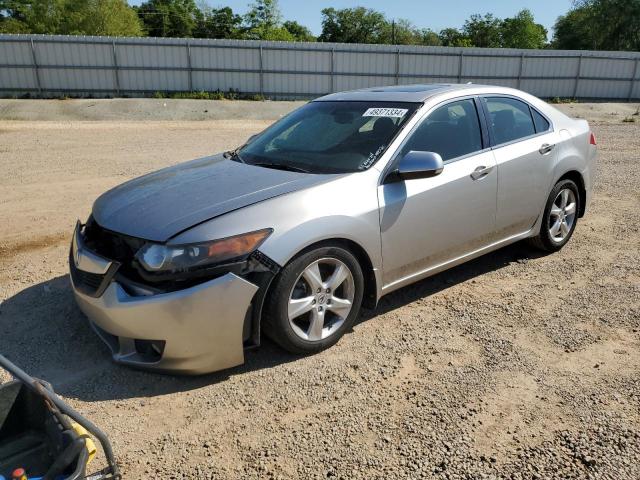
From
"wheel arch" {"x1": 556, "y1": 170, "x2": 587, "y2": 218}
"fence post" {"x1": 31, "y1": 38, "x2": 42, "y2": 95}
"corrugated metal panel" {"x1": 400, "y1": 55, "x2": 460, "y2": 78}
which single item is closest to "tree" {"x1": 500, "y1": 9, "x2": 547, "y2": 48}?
"corrugated metal panel" {"x1": 400, "y1": 55, "x2": 460, "y2": 78}

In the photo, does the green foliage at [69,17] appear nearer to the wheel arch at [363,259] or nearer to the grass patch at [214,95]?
the grass patch at [214,95]

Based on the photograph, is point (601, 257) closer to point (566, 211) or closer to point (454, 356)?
point (566, 211)

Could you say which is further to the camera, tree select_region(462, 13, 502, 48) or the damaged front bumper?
tree select_region(462, 13, 502, 48)

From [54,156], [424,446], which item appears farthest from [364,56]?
[424,446]

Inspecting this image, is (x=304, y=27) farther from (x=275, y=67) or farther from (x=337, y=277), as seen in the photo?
(x=337, y=277)

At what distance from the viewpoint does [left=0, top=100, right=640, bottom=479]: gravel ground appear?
2.63m

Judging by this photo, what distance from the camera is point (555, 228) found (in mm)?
5242

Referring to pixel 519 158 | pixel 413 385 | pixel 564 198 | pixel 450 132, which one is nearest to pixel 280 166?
pixel 450 132

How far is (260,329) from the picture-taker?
3.27 metres

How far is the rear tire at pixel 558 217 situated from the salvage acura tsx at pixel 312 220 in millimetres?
71

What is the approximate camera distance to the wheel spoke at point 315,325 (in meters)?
3.44

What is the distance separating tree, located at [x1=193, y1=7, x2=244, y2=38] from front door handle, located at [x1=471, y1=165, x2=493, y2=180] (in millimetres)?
69819

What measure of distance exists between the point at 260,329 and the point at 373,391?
754 mm

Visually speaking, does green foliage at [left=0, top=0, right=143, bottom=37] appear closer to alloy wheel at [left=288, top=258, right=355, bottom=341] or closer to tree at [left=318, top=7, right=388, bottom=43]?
tree at [left=318, top=7, right=388, bottom=43]
